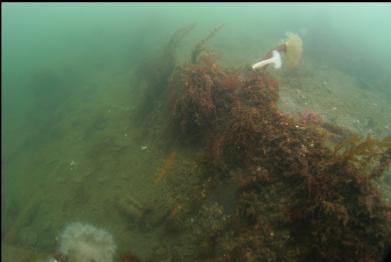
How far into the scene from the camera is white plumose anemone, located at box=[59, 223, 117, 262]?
502 cm

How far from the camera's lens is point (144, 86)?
10.5 meters

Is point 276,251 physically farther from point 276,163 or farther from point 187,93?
point 187,93

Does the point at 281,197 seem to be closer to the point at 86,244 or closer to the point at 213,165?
the point at 213,165

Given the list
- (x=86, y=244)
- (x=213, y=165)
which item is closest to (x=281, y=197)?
(x=213, y=165)

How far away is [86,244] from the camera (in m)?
5.22

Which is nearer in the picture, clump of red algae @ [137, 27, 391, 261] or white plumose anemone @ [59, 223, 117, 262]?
clump of red algae @ [137, 27, 391, 261]

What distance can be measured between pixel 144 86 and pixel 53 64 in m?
11.1

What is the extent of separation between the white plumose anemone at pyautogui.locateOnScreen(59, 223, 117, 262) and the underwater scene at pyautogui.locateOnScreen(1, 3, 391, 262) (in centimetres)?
2

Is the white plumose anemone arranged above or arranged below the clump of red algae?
below

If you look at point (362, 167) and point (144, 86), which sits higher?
point (362, 167)

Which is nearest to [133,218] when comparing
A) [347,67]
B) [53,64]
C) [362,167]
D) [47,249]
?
[47,249]

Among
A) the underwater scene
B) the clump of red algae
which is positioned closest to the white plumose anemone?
the underwater scene

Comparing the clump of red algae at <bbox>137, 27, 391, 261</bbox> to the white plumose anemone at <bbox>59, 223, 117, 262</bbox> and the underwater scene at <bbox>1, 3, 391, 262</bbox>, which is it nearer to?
the underwater scene at <bbox>1, 3, 391, 262</bbox>

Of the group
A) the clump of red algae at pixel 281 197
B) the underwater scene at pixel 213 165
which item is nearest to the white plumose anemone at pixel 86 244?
the underwater scene at pixel 213 165
